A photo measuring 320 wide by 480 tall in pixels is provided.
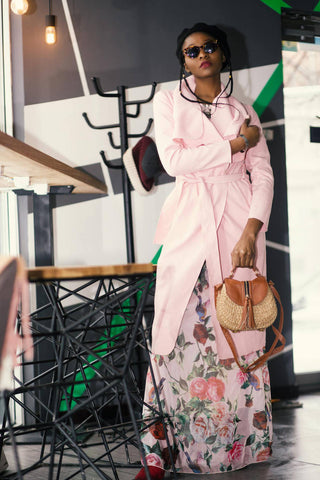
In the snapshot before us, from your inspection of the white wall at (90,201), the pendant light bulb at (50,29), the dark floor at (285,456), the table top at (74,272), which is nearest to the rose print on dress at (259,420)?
the dark floor at (285,456)

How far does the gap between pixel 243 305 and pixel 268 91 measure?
6.60 ft

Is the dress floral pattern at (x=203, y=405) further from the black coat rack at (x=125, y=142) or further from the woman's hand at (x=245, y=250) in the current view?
the black coat rack at (x=125, y=142)

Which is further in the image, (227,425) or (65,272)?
(227,425)

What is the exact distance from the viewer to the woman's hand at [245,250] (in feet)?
7.64

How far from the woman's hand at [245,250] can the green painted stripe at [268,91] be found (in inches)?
66.4

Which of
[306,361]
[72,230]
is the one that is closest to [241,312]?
[72,230]

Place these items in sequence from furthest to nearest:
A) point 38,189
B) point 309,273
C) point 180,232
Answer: point 309,273 < point 38,189 < point 180,232

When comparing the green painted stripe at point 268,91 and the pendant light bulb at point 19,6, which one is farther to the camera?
the green painted stripe at point 268,91

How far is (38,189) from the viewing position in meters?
2.87

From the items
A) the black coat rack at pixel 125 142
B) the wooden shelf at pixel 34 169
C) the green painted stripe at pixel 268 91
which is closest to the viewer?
the wooden shelf at pixel 34 169

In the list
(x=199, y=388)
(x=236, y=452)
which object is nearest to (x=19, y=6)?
(x=199, y=388)

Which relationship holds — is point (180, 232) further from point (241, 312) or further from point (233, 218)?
point (241, 312)

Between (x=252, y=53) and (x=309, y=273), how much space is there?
1451 millimetres

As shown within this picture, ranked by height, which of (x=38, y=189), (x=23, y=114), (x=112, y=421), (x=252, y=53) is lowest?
(x=112, y=421)
